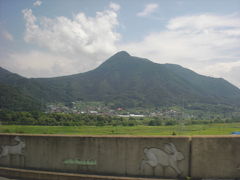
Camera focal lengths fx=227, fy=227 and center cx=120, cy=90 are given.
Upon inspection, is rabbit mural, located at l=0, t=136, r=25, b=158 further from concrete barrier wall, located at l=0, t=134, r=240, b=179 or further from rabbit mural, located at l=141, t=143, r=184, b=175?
rabbit mural, located at l=141, t=143, r=184, b=175

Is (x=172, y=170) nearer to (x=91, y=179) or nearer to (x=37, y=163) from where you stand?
(x=91, y=179)


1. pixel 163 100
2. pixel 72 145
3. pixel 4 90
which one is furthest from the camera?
pixel 163 100

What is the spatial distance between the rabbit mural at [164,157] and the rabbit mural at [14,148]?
15.1 ft

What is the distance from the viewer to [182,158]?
23.4 ft

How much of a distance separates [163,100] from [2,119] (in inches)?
6031

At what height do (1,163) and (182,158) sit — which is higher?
(182,158)

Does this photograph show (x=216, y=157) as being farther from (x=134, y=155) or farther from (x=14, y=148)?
(x=14, y=148)

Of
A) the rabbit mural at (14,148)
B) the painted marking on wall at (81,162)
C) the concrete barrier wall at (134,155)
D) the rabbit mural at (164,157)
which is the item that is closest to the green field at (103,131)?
the rabbit mural at (14,148)

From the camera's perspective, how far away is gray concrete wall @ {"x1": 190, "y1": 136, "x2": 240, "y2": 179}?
270 inches

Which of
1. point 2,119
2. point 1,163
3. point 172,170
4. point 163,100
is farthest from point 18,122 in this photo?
point 163,100

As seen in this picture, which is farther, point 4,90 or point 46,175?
point 4,90

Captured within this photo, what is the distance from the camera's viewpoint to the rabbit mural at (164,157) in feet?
23.5

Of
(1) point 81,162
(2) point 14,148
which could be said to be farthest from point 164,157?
(2) point 14,148

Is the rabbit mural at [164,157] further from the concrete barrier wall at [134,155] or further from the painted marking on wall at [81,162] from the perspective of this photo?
the painted marking on wall at [81,162]
